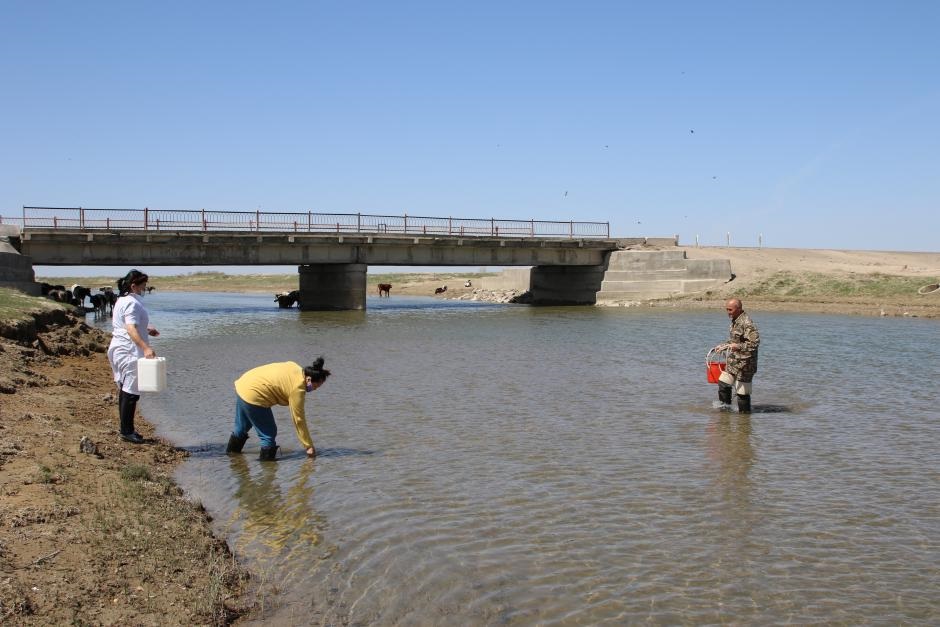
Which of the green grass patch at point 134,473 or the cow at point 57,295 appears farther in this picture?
the cow at point 57,295

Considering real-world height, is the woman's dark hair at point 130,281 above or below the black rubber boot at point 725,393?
above

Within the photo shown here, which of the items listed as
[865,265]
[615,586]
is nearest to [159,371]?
[615,586]

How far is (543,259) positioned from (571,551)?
46.5m

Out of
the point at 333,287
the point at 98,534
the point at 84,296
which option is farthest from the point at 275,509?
the point at 333,287

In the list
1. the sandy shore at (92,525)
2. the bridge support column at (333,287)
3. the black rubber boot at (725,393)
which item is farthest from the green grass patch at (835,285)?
the sandy shore at (92,525)

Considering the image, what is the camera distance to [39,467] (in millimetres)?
7266

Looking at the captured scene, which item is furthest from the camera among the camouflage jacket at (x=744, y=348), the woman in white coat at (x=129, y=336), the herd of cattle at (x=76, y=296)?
the herd of cattle at (x=76, y=296)

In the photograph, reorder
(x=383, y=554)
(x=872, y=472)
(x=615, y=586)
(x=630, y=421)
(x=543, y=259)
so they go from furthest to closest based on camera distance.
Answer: (x=543, y=259), (x=630, y=421), (x=872, y=472), (x=383, y=554), (x=615, y=586)

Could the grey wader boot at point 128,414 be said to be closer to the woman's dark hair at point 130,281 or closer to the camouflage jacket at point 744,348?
the woman's dark hair at point 130,281

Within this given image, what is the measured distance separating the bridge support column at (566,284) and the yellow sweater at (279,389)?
45786mm

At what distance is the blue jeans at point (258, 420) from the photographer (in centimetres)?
948

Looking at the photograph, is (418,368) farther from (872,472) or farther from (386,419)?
(872,472)

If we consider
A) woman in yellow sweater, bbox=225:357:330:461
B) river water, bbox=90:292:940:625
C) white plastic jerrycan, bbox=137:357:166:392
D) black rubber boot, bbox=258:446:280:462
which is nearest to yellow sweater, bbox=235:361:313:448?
woman in yellow sweater, bbox=225:357:330:461

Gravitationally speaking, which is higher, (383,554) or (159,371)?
(159,371)
